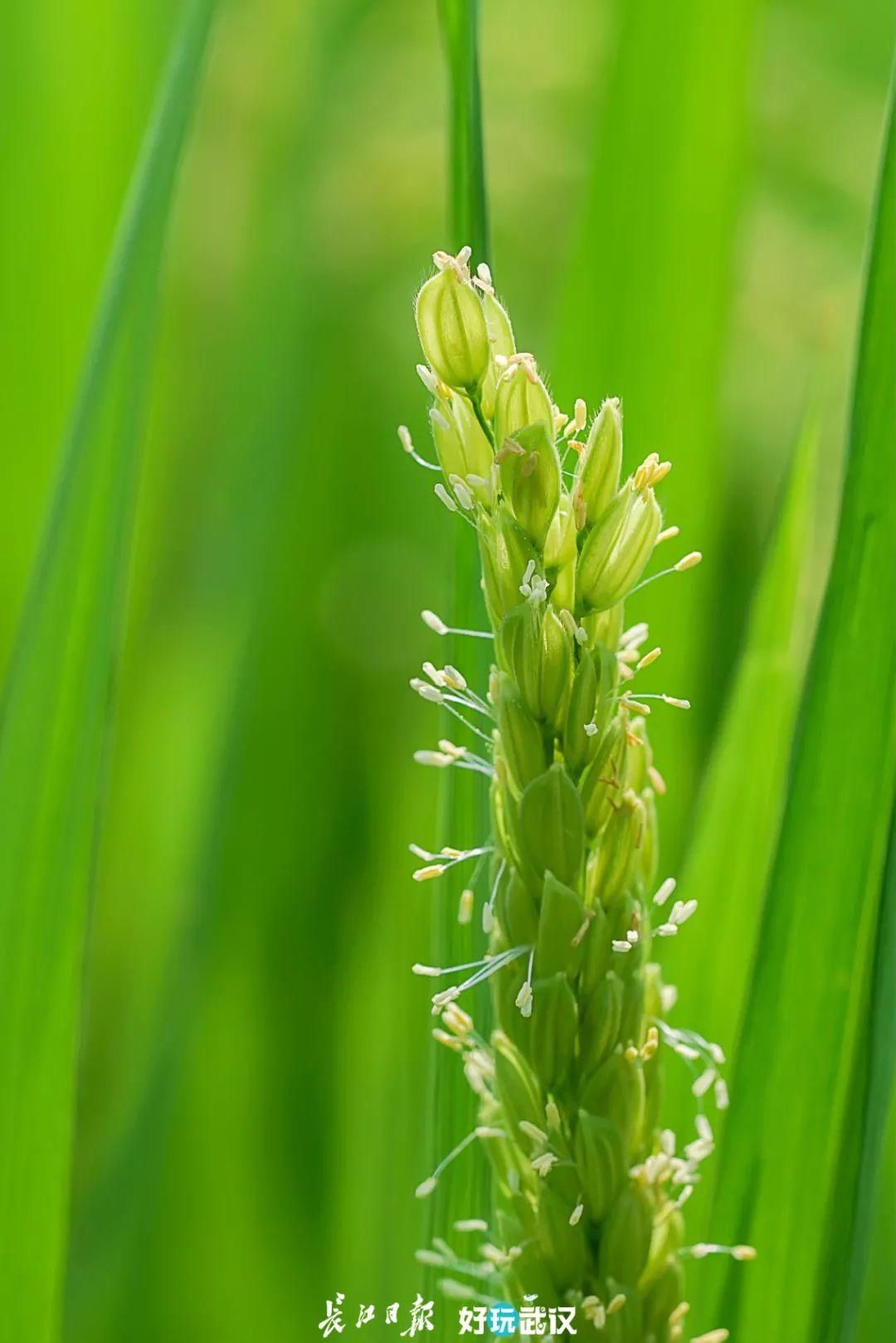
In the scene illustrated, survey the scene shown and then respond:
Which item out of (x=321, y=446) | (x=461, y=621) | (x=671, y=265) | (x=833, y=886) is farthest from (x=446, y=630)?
(x=321, y=446)

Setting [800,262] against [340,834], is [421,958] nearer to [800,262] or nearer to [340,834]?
[340,834]

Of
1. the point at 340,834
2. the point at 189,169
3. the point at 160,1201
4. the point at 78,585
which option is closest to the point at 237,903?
the point at 340,834

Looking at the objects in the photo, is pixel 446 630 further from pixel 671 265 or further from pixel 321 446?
pixel 321 446

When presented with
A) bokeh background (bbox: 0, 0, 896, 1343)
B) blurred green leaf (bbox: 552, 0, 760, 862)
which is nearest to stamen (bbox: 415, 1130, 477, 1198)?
bokeh background (bbox: 0, 0, 896, 1343)

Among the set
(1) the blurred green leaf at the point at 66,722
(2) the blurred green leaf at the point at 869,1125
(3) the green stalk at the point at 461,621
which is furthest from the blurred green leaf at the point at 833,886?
(1) the blurred green leaf at the point at 66,722

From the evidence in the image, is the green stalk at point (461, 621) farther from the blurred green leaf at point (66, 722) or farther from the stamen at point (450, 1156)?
the blurred green leaf at point (66, 722)

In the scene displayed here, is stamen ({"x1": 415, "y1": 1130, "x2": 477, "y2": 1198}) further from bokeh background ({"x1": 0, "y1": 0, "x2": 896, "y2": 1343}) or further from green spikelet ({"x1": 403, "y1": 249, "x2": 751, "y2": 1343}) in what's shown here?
bokeh background ({"x1": 0, "y1": 0, "x2": 896, "y2": 1343})

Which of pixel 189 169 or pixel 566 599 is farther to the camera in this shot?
pixel 189 169

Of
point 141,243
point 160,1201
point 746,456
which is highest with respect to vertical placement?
point 746,456
